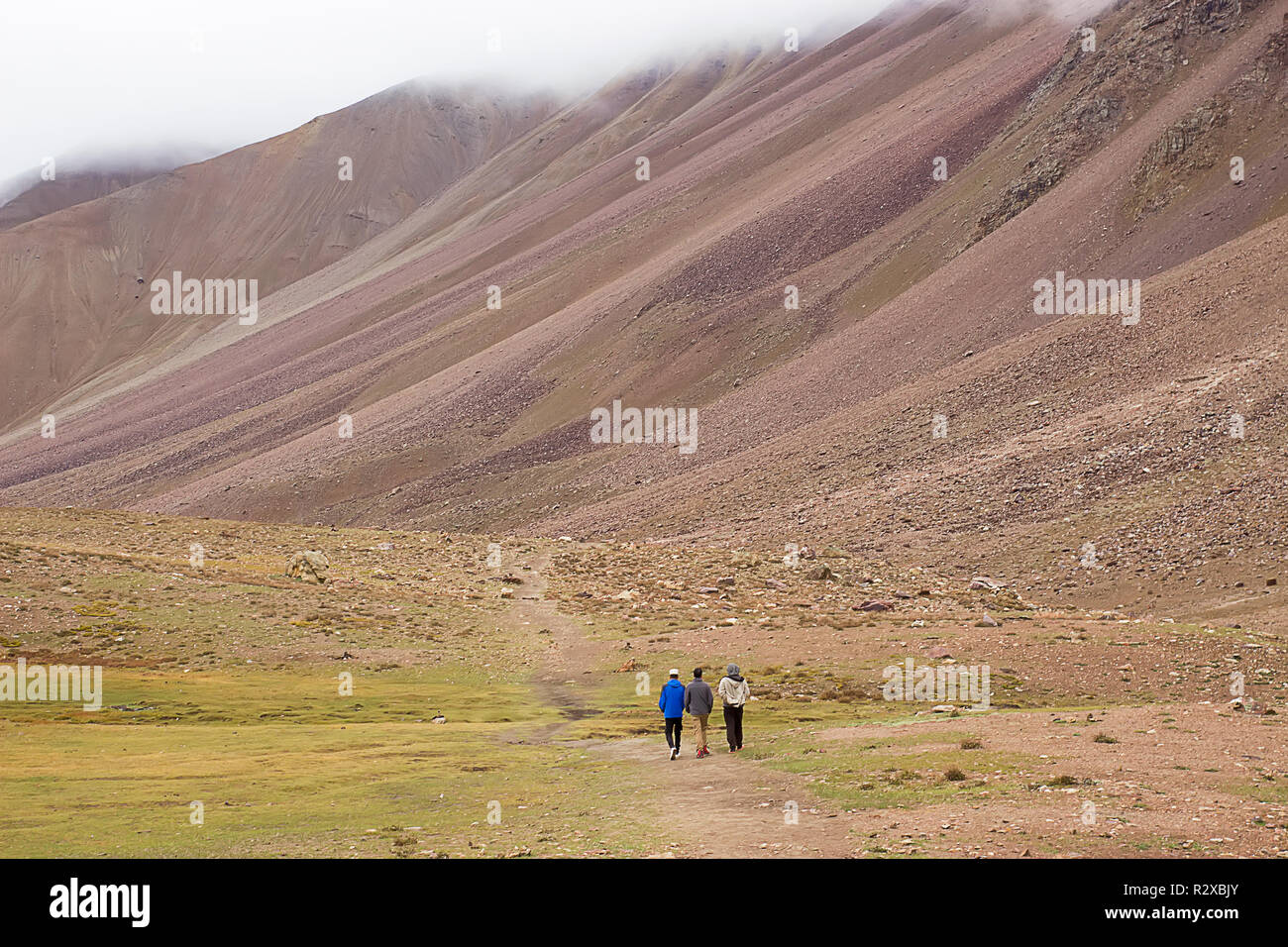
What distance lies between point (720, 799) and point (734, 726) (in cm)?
384

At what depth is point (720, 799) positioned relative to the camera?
1694cm

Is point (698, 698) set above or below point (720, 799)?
above

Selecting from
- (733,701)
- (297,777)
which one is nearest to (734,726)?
(733,701)

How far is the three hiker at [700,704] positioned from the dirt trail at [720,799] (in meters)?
0.35

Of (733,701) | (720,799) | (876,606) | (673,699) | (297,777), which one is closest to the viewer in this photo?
(720,799)

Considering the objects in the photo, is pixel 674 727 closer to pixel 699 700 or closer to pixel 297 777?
pixel 699 700

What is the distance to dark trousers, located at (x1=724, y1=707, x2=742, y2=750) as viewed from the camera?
67.8 feet

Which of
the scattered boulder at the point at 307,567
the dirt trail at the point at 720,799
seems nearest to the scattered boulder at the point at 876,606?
the dirt trail at the point at 720,799

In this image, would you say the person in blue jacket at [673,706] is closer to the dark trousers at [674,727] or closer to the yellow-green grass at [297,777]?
the dark trousers at [674,727]

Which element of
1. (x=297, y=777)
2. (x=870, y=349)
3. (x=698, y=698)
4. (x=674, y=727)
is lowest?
(x=297, y=777)

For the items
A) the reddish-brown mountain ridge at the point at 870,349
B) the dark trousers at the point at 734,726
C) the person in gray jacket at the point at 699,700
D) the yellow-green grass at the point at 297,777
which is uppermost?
the reddish-brown mountain ridge at the point at 870,349

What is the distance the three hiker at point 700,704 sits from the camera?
66.4ft

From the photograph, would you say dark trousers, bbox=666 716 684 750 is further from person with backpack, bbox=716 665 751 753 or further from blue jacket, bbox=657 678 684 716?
person with backpack, bbox=716 665 751 753
